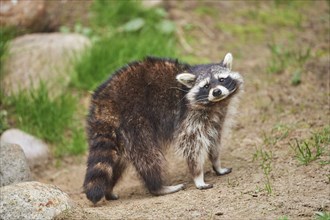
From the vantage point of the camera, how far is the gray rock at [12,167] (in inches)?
219

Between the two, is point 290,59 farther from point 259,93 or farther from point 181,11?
point 181,11

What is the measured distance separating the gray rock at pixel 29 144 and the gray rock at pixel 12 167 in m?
0.84

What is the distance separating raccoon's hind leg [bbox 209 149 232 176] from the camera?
211 inches

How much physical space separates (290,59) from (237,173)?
7.87 feet

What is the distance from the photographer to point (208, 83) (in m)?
5.04

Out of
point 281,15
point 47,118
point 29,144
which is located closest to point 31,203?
point 29,144

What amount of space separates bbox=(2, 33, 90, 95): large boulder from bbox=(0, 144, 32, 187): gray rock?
150 cm

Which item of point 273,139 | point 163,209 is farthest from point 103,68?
point 163,209

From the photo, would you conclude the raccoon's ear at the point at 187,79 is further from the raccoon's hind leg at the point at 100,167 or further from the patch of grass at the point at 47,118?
the patch of grass at the point at 47,118

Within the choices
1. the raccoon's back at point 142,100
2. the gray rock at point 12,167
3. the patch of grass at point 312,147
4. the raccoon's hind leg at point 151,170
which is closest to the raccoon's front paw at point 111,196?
the raccoon's hind leg at point 151,170

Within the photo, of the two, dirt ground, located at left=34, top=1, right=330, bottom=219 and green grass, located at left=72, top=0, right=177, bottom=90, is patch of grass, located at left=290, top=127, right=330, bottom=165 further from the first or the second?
green grass, located at left=72, top=0, right=177, bottom=90

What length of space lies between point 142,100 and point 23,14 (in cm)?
306

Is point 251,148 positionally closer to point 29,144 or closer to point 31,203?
point 31,203

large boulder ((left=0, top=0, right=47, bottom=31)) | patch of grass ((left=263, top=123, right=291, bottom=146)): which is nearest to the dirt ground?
patch of grass ((left=263, top=123, right=291, bottom=146))
